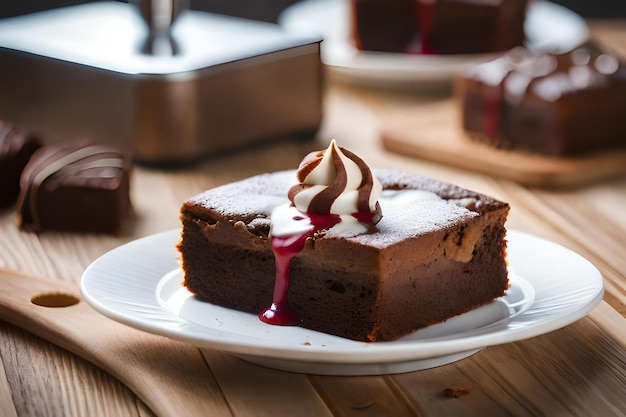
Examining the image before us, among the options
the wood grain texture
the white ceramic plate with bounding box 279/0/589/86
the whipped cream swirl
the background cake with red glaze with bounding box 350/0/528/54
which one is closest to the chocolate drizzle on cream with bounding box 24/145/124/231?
the wood grain texture

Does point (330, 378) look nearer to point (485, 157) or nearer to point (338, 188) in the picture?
point (338, 188)

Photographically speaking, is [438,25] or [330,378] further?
[438,25]

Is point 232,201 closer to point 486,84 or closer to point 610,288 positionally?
point 610,288

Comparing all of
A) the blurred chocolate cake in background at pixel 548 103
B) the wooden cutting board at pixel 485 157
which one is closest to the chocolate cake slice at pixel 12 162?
the wooden cutting board at pixel 485 157

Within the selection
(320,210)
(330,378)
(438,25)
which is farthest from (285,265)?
(438,25)

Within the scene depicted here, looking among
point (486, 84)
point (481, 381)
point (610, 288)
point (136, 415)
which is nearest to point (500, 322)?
point (481, 381)

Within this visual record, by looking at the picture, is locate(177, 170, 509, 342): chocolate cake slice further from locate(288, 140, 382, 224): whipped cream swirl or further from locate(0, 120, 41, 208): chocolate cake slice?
locate(0, 120, 41, 208): chocolate cake slice

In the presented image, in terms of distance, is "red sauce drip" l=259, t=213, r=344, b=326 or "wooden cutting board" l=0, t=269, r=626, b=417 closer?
"wooden cutting board" l=0, t=269, r=626, b=417
